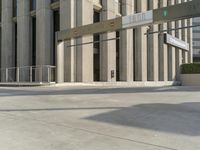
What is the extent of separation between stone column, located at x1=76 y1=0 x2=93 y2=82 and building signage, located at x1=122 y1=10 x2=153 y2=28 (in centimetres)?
611

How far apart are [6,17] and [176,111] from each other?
25180 mm

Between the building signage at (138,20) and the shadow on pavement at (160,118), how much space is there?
7.78 metres

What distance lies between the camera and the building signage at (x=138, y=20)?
644 inches

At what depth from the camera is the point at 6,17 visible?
29906 mm

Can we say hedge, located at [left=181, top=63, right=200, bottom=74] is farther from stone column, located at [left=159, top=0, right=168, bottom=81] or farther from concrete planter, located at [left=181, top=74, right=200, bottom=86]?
stone column, located at [left=159, top=0, right=168, bottom=81]

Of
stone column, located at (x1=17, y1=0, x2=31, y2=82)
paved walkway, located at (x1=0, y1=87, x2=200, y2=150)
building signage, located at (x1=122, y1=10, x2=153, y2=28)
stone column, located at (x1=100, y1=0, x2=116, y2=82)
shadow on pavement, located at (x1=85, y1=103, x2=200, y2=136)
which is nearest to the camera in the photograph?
paved walkway, located at (x1=0, y1=87, x2=200, y2=150)

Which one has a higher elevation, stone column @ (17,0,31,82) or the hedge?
stone column @ (17,0,31,82)

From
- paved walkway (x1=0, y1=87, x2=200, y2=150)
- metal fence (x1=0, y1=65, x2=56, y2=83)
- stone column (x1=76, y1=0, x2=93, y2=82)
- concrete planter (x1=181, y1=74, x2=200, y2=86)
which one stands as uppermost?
stone column (x1=76, y1=0, x2=93, y2=82)

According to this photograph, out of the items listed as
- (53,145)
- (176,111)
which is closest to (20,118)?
(53,145)

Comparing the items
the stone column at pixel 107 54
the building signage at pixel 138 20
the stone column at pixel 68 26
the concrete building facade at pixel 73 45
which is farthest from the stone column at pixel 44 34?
the building signage at pixel 138 20

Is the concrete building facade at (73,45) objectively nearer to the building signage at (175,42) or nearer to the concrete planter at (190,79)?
the building signage at (175,42)

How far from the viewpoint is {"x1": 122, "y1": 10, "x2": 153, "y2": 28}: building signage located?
53.7 ft

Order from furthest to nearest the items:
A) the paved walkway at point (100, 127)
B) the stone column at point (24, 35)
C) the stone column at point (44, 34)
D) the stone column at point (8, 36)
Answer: the stone column at point (8, 36)
the stone column at point (24, 35)
the stone column at point (44, 34)
the paved walkway at point (100, 127)

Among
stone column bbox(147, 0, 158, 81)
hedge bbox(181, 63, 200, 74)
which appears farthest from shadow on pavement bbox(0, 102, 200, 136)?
stone column bbox(147, 0, 158, 81)
